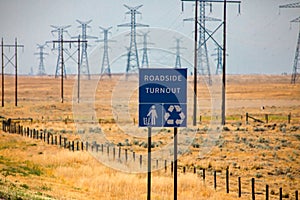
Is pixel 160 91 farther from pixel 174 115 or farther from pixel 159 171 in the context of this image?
pixel 159 171

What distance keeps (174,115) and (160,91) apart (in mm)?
755

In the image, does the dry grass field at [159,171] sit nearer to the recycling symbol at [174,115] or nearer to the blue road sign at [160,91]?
the blue road sign at [160,91]

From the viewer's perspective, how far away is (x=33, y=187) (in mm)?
21266

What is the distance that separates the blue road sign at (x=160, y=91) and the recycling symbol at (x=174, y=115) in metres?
0.03

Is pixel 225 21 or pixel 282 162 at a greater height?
pixel 225 21

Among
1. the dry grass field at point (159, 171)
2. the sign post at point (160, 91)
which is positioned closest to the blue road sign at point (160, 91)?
the sign post at point (160, 91)

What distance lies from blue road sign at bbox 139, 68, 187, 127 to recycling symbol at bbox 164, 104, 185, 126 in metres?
0.03

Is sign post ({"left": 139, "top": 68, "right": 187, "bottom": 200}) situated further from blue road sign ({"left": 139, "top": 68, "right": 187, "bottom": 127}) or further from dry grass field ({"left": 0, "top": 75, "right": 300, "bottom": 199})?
dry grass field ({"left": 0, "top": 75, "right": 300, "bottom": 199})

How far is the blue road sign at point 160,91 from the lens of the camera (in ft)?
53.0

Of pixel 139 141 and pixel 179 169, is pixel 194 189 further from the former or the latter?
pixel 139 141

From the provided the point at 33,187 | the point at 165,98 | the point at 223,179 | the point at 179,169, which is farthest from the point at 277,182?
the point at 165,98

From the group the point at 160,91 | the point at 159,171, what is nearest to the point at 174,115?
the point at 160,91

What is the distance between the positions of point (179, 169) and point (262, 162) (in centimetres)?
580

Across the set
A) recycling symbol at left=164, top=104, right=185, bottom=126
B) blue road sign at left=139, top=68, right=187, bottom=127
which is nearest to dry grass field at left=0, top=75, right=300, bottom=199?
blue road sign at left=139, top=68, right=187, bottom=127
